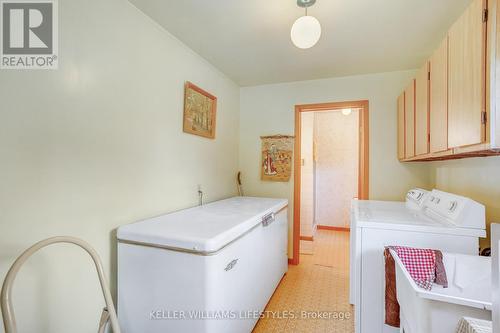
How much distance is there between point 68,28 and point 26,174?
75 cm

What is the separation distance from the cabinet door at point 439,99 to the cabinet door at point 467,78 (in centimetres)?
6

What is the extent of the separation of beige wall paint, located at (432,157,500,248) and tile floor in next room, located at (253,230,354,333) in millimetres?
1221

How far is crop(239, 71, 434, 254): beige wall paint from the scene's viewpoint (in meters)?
2.68

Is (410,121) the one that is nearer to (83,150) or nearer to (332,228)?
(83,150)

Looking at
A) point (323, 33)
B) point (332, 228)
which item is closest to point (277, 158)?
point (323, 33)

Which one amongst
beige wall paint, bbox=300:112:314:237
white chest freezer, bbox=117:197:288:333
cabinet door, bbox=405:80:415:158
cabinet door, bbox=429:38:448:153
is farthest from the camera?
beige wall paint, bbox=300:112:314:237

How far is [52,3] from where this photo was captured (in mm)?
1175

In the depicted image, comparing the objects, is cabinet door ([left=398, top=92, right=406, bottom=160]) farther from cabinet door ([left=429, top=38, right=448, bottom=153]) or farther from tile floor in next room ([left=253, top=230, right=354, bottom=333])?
tile floor in next room ([left=253, top=230, right=354, bottom=333])

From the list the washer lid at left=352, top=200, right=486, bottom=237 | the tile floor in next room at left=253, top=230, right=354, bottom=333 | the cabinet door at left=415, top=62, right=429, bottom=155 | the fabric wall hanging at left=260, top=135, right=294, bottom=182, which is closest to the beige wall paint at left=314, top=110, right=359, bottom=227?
the tile floor in next room at left=253, top=230, right=354, bottom=333

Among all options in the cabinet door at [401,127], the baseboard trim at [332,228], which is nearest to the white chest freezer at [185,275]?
the cabinet door at [401,127]

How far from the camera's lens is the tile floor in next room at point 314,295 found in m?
1.91

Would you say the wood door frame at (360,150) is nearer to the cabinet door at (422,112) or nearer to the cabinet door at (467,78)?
the cabinet door at (422,112)

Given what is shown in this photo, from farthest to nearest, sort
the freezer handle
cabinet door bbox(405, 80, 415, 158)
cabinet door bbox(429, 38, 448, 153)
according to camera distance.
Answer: cabinet door bbox(405, 80, 415, 158) → the freezer handle → cabinet door bbox(429, 38, 448, 153)

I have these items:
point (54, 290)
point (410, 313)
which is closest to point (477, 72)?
point (410, 313)
